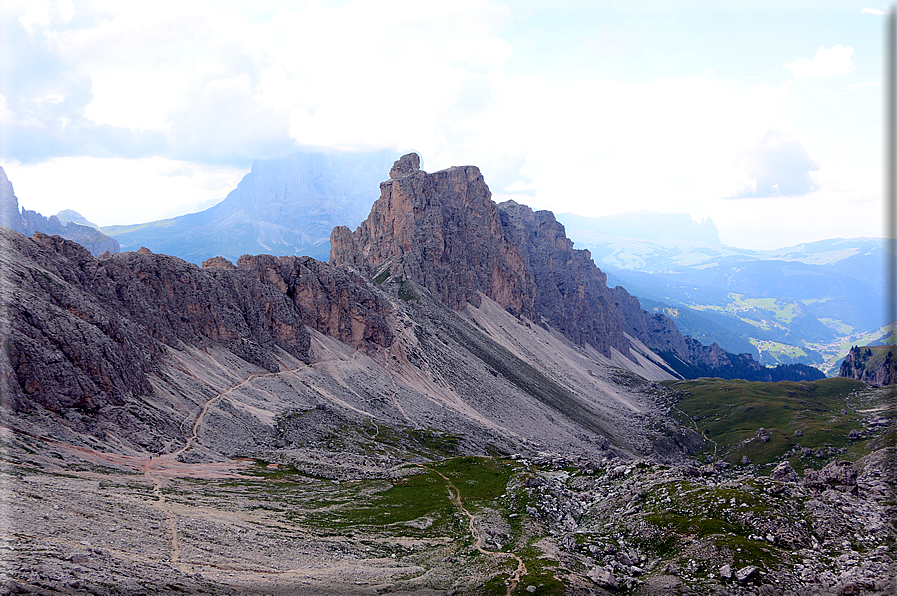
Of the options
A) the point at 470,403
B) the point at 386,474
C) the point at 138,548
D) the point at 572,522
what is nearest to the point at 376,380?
the point at 470,403

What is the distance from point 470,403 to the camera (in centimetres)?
16700

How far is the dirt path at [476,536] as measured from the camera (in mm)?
51987

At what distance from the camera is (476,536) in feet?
218

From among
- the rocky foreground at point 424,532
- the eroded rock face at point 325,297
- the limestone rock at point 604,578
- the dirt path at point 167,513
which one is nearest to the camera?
the rocky foreground at point 424,532

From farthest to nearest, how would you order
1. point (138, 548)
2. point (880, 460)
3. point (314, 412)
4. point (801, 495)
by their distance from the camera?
point (314, 412) < point (880, 460) < point (801, 495) < point (138, 548)

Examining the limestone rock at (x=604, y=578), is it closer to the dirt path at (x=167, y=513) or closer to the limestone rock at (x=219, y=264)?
the dirt path at (x=167, y=513)

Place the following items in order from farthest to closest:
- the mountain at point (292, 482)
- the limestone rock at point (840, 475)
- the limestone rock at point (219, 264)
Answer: the limestone rock at point (219, 264)
the limestone rock at point (840, 475)
the mountain at point (292, 482)

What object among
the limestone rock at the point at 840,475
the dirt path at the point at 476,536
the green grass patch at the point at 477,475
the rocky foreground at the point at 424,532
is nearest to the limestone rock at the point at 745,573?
the rocky foreground at the point at 424,532

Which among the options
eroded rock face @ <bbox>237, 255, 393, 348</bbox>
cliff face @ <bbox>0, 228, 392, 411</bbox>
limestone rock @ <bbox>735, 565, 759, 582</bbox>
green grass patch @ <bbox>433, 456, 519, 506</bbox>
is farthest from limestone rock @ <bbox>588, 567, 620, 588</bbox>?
eroded rock face @ <bbox>237, 255, 393, 348</bbox>

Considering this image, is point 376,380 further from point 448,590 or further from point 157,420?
point 448,590

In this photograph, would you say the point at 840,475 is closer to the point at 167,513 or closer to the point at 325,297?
the point at 167,513

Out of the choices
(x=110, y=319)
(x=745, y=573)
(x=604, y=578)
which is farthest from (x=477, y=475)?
(x=110, y=319)

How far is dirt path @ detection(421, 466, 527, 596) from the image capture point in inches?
2047

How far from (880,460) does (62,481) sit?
12368 centimetres
